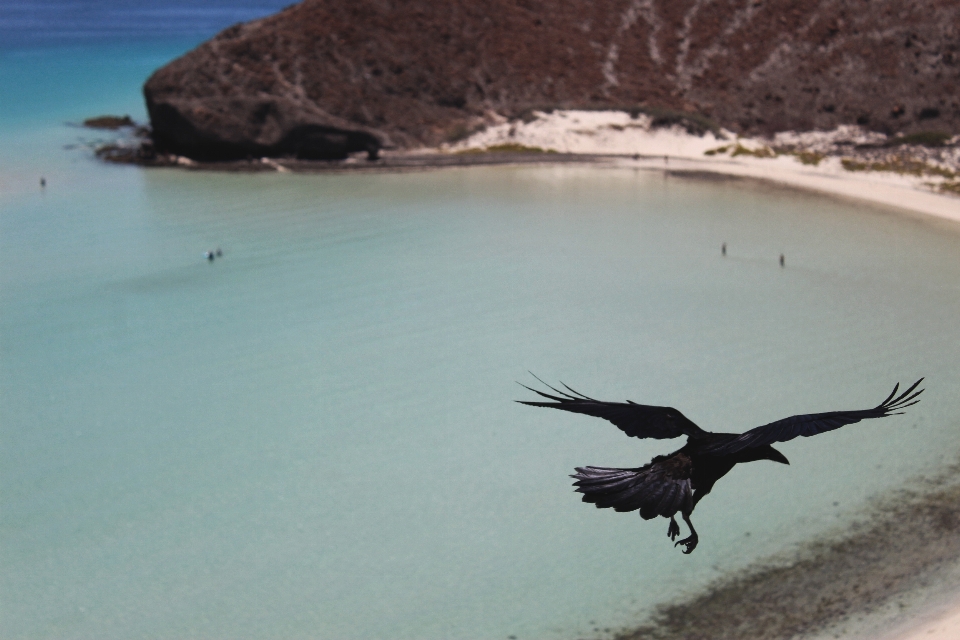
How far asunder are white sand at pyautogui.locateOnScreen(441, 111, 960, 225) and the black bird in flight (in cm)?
2886

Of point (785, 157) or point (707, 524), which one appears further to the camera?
point (785, 157)

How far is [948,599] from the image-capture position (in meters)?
12.8

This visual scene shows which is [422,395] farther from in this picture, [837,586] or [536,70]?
[536,70]

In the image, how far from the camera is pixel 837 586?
1342 cm

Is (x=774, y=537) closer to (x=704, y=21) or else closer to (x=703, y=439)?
(x=703, y=439)

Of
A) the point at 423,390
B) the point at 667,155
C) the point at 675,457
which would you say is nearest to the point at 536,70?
the point at 667,155

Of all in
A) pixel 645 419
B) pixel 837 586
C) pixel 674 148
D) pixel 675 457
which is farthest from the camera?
pixel 674 148

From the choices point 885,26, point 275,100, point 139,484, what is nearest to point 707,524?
point 139,484

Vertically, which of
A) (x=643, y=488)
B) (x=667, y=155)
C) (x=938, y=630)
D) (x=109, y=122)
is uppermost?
(x=109, y=122)

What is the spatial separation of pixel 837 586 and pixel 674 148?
3173 centimetres

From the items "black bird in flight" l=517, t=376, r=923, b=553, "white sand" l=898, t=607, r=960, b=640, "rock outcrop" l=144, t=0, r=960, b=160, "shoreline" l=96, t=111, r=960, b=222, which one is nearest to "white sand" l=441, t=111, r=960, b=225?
"shoreline" l=96, t=111, r=960, b=222

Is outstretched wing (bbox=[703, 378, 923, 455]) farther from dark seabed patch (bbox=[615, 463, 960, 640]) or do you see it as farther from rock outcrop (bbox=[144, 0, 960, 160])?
rock outcrop (bbox=[144, 0, 960, 160])

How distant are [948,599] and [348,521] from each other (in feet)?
28.2

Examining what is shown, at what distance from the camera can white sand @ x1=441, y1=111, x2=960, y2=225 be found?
1401 inches
